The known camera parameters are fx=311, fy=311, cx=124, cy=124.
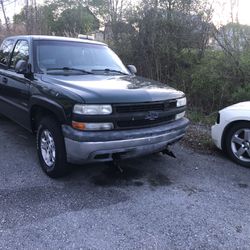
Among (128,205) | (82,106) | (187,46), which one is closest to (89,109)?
(82,106)

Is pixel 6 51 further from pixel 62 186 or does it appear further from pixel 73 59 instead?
pixel 62 186

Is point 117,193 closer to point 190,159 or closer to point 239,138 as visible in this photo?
point 190,159

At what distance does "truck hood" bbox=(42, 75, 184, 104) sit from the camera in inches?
137

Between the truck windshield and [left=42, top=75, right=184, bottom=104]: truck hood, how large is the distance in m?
0.36

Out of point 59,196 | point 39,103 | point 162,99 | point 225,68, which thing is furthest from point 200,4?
point 59,196

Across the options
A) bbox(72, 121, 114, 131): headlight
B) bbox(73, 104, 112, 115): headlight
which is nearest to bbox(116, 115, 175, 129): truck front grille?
bbox(72, 121, 114, 131): headlight

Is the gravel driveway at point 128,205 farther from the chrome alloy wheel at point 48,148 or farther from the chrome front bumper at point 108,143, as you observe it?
the chrome front bumper at point 108,143

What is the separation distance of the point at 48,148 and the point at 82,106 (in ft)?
3.39

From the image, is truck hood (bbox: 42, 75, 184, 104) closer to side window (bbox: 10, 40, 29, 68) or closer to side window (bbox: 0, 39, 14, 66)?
side window (bbox: 10, 40, 29, 68)

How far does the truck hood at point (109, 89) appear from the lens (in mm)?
3492

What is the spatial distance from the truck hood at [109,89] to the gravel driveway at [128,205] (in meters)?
1.12

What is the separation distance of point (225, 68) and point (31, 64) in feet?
16.4

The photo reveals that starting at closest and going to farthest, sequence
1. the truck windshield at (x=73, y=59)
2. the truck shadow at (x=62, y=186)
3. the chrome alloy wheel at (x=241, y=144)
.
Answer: the truck shadow at (x=62, y=186) → the truck windshield at (x=73, y=59) → the chrome alloy wheel at (x=241, y=144)

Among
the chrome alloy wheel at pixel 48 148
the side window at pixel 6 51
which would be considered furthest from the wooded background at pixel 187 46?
the chrome alloy wheel at pixel 48 148
